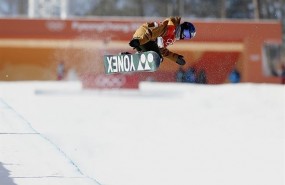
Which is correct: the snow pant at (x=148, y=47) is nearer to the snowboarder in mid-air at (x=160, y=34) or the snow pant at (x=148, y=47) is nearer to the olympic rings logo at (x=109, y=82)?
the snowboarder in mid-air at (x=160, y=34)

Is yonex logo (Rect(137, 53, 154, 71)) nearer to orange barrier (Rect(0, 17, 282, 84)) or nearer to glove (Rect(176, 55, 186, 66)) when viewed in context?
glove (Rect(176, 55, 186, 66))

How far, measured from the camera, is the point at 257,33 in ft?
95.3

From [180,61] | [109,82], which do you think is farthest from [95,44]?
[180,61]

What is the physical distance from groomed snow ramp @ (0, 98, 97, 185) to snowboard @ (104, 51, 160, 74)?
241 centimetres

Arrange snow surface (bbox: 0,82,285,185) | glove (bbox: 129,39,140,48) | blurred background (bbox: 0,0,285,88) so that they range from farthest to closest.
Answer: blurred background (bbox: 0,0,285,88) < snow surface (bbox: 0,82,285,185) < glove (bbox: 129,39,140,48)

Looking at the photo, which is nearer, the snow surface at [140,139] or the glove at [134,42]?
the glove at [134,42]

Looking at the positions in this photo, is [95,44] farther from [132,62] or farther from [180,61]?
[132,62]

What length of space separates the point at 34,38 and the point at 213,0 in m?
24.7

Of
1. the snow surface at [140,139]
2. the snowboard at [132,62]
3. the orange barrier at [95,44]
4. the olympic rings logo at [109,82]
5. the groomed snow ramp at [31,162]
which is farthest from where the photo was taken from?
the orange barrier at [95,44]

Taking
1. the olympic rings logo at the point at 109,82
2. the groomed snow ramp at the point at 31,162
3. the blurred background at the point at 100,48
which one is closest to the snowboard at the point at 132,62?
the groomed snow ramp at the point at 31,162

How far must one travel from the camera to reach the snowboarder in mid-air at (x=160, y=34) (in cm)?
531

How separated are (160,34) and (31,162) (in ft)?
13.0

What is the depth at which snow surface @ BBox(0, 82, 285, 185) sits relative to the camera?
29.5ft

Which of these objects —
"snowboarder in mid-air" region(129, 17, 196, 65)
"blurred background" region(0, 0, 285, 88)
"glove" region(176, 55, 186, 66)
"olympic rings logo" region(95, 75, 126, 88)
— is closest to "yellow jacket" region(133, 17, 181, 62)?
"snowboarder in mid-air" region(129, 17, 196, 65)
